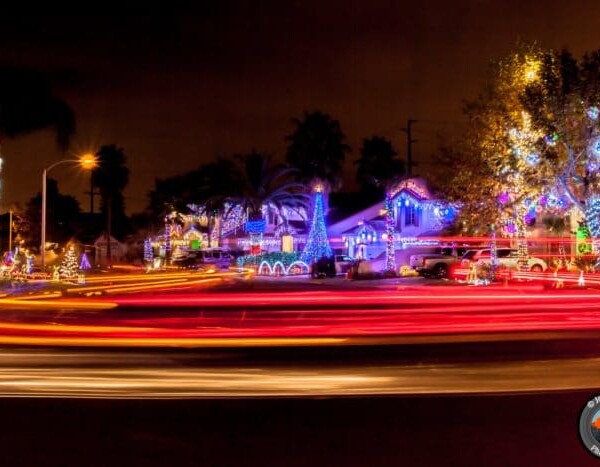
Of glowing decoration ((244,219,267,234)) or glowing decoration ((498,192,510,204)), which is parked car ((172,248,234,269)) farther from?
glowing decoration ((498,192,510,204))

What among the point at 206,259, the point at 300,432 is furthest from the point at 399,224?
the point at 300,432

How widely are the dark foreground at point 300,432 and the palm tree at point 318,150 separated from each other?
50.8 metres

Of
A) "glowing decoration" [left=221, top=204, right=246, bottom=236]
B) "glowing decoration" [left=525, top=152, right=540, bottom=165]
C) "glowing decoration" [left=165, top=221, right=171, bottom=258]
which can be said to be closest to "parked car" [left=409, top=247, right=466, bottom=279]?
"glowing decoration" [left=525, top=152, right=540, bottom=165]

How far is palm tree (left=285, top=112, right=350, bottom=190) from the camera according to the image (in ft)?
195

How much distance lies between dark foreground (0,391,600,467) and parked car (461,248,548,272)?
30502 millimetres

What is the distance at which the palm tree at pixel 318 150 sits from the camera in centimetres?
5953

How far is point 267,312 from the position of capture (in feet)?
50.5

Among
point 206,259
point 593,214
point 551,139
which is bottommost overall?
point 206,259

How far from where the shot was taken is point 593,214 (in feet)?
96.2

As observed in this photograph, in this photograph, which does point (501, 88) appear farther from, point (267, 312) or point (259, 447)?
point (259, 447)

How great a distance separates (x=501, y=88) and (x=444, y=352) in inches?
746

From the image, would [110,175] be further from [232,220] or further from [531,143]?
[531,143]

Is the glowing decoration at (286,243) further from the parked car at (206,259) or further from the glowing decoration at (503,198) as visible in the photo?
the glowing decoration at (503,198)

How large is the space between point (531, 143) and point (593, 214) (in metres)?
3.96
